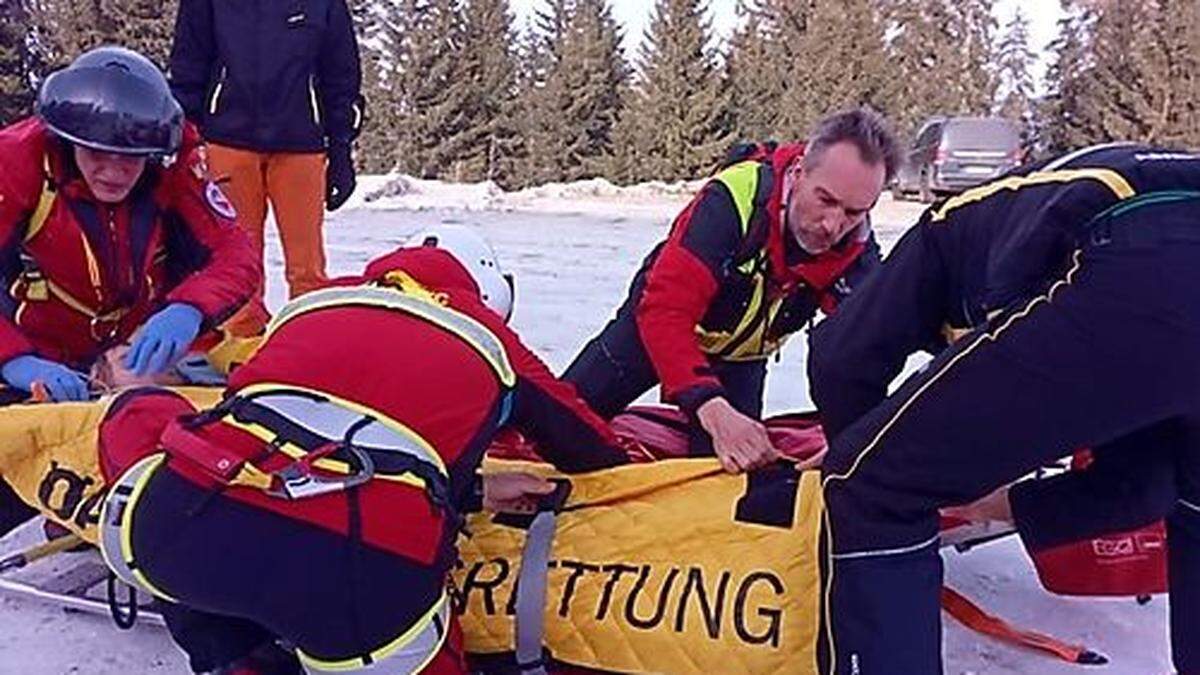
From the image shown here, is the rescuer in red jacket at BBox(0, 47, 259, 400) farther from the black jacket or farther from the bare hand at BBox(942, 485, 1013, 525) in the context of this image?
the bare hand at BBox(942, 485, 1013, 525)

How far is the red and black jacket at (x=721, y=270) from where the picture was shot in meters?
3.56

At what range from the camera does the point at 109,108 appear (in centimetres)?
338

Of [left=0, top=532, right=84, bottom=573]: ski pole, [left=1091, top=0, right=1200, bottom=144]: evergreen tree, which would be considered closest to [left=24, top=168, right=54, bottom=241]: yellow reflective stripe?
[left=0, top=532, right=84, bottom=573]: ski pole

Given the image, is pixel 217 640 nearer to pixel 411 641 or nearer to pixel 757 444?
pixel 411 641

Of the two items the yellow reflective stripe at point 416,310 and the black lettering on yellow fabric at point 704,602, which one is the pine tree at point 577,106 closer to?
the black lettering on yellow fabric at point 704,602

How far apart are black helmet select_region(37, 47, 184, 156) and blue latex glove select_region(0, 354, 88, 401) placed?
557 mm

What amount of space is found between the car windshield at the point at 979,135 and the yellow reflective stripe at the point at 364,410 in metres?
20.6

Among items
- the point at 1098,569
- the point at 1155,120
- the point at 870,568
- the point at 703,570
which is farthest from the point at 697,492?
the point at 1155,120

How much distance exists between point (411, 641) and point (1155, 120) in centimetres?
3101

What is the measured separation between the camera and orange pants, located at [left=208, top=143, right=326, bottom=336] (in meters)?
5.34

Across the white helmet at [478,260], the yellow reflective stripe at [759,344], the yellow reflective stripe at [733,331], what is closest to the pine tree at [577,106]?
the yellow reflective stripe at [759,344]

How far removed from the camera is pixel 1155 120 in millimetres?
30406

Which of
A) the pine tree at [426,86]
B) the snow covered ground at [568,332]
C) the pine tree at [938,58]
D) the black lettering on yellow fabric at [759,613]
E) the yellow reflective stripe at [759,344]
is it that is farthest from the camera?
the pine tree at [938,58]

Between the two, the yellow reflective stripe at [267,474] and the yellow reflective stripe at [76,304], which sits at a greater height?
the yellow reflective stripe at [267,474]
